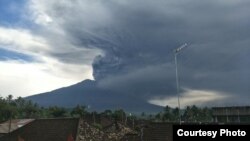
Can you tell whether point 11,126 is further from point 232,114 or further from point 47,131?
point 232,114

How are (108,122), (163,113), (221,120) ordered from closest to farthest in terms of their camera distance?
(221,120)
(108,122)
(163,113)

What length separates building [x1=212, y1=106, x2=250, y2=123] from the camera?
6669 cm

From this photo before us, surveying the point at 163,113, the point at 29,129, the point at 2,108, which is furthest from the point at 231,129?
the point at 163,113

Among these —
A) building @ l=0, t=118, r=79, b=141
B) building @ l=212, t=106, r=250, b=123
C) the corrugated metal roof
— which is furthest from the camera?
the corrugated metal roof

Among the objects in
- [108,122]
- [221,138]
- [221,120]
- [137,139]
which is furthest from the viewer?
[108,122]

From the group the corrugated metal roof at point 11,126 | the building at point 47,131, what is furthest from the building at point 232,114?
the corrugated metal roof at point 11,126

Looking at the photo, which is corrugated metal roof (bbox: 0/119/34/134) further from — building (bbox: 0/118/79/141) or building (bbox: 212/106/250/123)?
building (bbox: 212/106/250/123)

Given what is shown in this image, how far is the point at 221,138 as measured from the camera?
20.3m

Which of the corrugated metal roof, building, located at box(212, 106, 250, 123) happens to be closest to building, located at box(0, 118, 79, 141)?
the corrugated metal roof

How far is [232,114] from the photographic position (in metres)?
→ 66.7

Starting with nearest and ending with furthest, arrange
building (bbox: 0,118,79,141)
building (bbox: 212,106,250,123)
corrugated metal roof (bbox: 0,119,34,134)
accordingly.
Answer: building (bbox: 212,106,250,123)
building (bbox: 0,118,79,141)
corrugated metal roof (bbox: 0,119,34,134)

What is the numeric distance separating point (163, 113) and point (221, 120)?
426 feet

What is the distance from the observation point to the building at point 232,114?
66688mm

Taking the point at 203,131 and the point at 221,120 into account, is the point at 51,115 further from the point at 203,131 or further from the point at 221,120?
the point at 203,131
